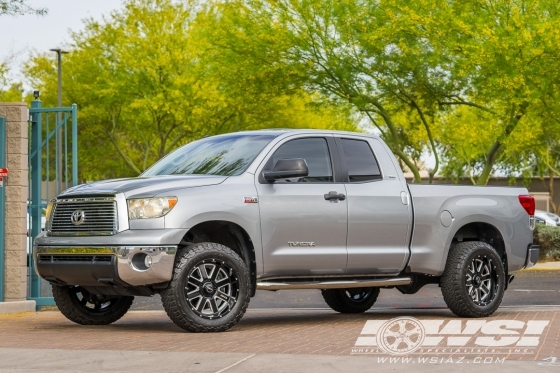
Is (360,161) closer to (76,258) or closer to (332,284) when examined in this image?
(332,284)

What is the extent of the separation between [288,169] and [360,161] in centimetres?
151

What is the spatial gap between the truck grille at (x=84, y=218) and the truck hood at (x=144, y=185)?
93 mm

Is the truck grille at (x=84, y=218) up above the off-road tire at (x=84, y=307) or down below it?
above

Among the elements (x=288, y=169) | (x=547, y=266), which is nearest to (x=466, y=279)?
(x=288, y=169)

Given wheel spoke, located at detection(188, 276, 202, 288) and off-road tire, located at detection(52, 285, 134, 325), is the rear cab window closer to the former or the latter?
wheel spoke, located at detection(188, 276, 202, 288)

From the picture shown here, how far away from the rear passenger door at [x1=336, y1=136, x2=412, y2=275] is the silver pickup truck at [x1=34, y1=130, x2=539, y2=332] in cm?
1

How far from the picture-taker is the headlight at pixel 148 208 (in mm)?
10875

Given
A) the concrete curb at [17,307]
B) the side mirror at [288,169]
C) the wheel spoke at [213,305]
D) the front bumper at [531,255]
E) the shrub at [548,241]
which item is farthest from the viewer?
the shrub at [548,241]

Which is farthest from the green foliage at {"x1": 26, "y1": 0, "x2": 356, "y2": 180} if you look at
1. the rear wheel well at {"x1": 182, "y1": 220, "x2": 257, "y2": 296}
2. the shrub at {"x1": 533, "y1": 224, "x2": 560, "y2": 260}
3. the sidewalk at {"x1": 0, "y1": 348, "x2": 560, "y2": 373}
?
the sidewalk at {"x1": 0, "y1": 348, "x2": 560, "y2": 373}

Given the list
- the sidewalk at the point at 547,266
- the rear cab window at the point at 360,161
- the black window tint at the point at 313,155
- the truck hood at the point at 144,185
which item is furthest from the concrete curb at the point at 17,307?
the sidewalk at the point at 547,266

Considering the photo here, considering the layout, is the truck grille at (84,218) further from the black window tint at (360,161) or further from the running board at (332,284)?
the black window tint at (360,161)

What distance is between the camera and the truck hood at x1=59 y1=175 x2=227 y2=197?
10.9m

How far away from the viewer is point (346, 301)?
14.3 meters

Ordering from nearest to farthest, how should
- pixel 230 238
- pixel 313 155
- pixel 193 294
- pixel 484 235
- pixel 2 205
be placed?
1. pixel 193 294
2. pixel 230 238
3. pixel 313 155
4. pixel 484 235
5. pixel 2 205
